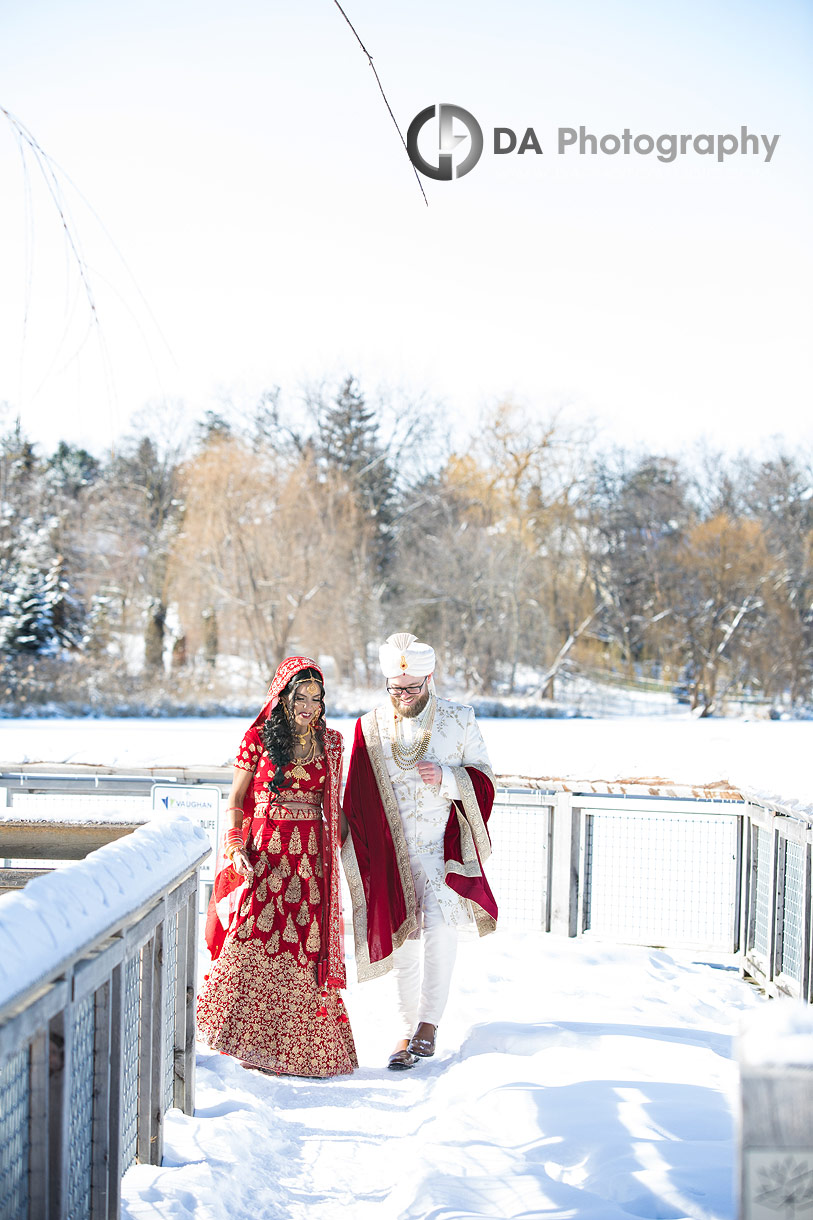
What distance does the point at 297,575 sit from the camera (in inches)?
1300

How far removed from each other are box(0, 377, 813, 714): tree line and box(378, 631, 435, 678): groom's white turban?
91.8 feet

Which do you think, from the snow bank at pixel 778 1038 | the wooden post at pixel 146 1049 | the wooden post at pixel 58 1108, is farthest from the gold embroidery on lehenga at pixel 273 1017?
the snow bank at pixel 778 1038

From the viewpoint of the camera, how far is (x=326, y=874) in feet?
14.9

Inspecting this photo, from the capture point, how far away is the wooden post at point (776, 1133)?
1.23 metres

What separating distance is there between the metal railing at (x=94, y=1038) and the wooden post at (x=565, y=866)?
3.45 meters

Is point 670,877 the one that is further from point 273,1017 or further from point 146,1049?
point 146,1049

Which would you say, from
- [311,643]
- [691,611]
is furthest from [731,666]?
[311,643]

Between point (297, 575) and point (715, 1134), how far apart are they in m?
30.3

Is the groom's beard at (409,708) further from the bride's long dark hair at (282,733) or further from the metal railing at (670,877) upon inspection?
the metal railing at (670,877)

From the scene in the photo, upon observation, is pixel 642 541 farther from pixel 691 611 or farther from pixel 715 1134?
pixel 715 1134

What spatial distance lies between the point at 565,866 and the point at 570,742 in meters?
15.9

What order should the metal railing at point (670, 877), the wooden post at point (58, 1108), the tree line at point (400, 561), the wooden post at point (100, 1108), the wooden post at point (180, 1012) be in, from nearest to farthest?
the wooden post at point (58, 1108) → the wooden post at point (100, 1108) → the wooden post at point (180, 1012) → the metal railing at point (670, 877) → the tree line at point (400, 561)

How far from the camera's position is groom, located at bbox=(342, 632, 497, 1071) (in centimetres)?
466

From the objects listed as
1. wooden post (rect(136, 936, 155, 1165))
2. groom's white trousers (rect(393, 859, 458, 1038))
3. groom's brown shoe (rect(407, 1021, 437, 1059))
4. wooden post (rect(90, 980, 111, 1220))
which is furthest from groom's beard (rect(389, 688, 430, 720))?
wooden post (rect(90, 980, 111, 1220))
